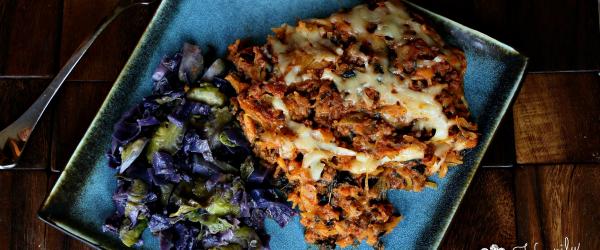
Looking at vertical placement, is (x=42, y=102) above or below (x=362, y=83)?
below

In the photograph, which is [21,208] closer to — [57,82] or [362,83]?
[57,82]

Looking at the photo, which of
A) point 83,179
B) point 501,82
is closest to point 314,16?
point 501,82

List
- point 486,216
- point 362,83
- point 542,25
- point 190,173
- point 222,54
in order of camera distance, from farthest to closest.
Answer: point 542,25 < point 486,216 < point 222,54 < point 190,173 < point 362,83

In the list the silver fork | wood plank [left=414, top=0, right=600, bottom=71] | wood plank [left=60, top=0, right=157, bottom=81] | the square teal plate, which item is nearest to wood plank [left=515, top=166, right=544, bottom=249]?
the square teal plate

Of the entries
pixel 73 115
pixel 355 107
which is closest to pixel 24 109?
pixel 73 115

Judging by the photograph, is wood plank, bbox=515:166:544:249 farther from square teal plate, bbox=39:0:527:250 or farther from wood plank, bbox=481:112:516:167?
square teal plate, bbox=39:0:527:250

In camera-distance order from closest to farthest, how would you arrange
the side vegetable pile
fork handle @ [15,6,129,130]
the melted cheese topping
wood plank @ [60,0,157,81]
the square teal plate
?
the melted cheese topping, the side vegetable pile, the square teal plate, fork handle @ [15,6,129,130], wood plank @ [60,0,157,81]

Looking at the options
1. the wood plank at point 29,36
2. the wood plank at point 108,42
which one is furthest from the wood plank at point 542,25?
the wood plank at point 29,36
